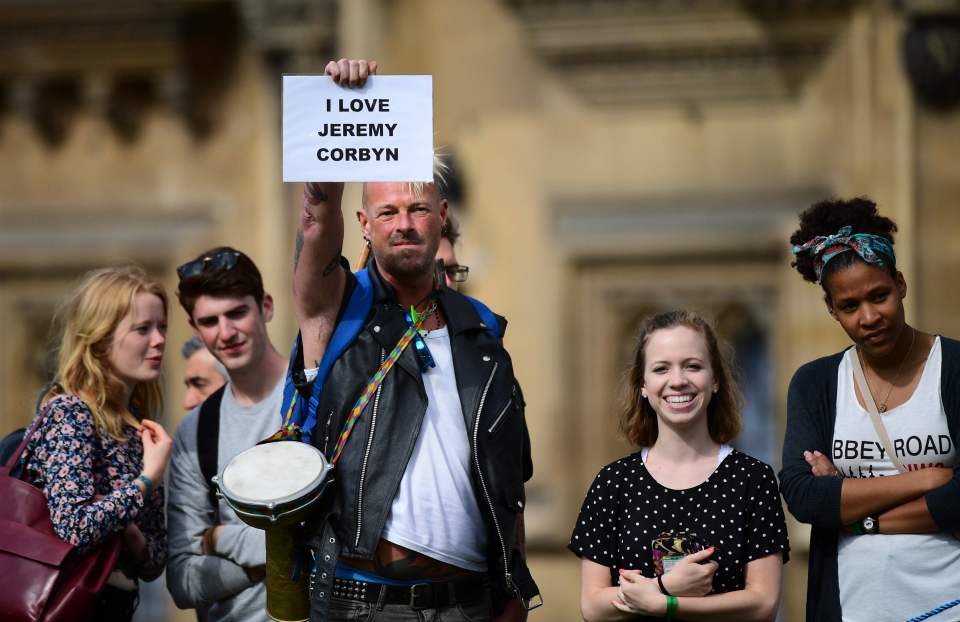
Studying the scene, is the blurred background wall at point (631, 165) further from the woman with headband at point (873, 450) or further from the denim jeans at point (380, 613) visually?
the denim jeans at point (380, 613)

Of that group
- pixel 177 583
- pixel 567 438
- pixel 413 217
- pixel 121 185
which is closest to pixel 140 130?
pixel 121 185

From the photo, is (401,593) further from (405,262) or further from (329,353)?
(405,262)

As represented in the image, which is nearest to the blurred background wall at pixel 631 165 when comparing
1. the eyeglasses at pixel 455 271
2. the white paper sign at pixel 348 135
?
the eyeglasses at pixel 455 271

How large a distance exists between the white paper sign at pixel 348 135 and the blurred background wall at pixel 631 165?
4202 mm

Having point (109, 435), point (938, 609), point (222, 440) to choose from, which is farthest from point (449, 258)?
point (938, 609)

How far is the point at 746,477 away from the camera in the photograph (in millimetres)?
3914

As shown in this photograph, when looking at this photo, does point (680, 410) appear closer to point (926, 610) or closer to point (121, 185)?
point (926, 610)

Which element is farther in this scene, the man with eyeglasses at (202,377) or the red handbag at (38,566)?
the man with eyeglasses at (202,377)

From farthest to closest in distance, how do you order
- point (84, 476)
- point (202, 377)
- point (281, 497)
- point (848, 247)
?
point (202, 377)
point (84, 476)
point (848, 247)
point (281, 497)

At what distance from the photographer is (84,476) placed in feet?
13.8

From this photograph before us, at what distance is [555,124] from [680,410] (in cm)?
458

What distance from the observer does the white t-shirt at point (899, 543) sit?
12.5 feet

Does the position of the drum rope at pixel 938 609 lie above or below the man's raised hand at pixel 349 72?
below

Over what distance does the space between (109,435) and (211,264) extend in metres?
0.56
